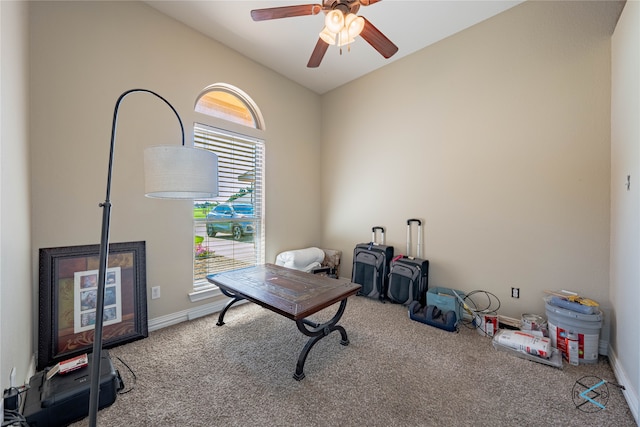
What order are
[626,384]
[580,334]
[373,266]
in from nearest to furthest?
1. [626,384]
2. [580,334]
3. [373,266]

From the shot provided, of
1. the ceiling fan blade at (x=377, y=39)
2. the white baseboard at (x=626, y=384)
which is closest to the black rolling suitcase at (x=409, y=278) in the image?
the white baseboard at (x=626, y=384)

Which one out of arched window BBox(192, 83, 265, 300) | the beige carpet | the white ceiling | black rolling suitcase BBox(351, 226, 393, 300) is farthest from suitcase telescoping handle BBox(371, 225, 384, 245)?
the white ceiling

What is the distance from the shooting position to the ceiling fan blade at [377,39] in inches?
73.7

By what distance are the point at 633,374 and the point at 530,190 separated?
4.86ft

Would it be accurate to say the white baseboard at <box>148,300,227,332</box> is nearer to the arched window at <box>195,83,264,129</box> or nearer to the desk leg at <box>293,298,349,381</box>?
the desk leg at <box>293,298,349,381</box>

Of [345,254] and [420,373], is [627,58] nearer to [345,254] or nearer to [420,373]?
[420,373]

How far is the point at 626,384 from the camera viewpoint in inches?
63.1

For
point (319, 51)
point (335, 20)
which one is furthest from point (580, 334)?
point (319, 51)

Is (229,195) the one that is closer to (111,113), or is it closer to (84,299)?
(111,113)

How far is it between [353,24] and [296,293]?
2026mm

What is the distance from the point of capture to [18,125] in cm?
154

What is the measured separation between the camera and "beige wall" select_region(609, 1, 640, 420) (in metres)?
1.56

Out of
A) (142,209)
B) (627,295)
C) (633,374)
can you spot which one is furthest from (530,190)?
(142,209)

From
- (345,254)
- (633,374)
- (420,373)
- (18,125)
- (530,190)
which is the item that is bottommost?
(420,373)
